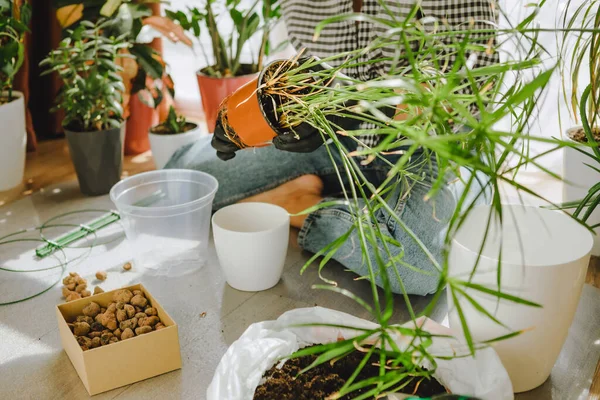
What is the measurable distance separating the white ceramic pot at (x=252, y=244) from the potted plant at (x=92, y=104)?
1.83 feet

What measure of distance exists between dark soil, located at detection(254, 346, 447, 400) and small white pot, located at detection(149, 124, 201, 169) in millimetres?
1014

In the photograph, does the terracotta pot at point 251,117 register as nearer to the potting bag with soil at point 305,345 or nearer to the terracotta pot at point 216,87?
the potting bag with soil at point 305,345

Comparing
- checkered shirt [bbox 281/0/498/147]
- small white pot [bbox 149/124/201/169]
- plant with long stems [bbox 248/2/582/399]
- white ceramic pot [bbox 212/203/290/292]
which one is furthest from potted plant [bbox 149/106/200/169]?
plant with long stems [bbox 248/2/582/399]

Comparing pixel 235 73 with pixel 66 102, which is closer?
pixel 66 102

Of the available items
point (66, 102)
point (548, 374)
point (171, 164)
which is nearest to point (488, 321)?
point (548, 374)

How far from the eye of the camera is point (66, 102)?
162 cm

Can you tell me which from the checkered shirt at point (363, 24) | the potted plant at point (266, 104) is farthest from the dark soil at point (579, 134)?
the potted plant at point (266, 104)

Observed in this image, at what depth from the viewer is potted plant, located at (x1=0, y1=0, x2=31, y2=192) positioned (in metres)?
1.61

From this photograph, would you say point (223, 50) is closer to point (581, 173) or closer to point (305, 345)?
point (581, 173)

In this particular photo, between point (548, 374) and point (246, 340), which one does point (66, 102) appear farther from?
point (548, 374)

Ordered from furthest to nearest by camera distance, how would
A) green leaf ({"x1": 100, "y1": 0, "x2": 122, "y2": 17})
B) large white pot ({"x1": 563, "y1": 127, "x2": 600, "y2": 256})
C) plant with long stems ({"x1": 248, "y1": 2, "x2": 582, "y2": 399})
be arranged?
green leaf ({"x1": 100, "y1": 0, "x2": 122, "y2": 17}), large white pot ({"x1": 563, "y1": 127, "x2": 600, "y2": 256}), plant with long stems ({"x1": 248, "y1": 2, "x2": 582, "y2": 399})

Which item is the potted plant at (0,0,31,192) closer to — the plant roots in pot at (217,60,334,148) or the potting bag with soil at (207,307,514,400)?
the plant roots in pot at (217,60,334,148)

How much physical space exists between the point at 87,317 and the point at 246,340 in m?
0.32

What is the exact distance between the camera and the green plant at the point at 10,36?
1604 mm
